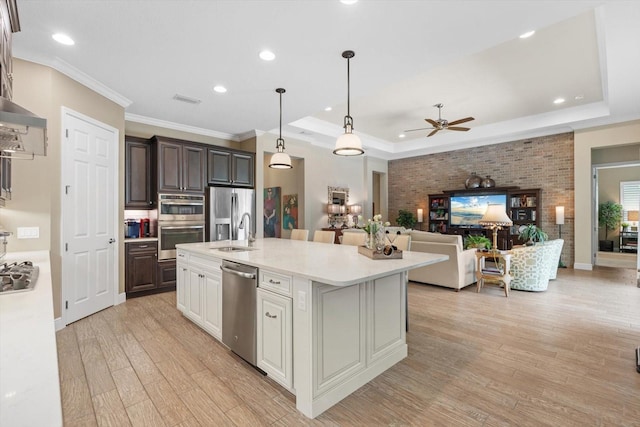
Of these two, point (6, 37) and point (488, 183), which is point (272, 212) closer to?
point (488, 183)

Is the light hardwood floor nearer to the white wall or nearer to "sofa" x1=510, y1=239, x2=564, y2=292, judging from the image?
"sofa" x1=510, y1=239, x2=564, y2=292

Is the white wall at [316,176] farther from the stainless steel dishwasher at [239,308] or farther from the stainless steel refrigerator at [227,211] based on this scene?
the stainless steel dishwasher at [239,308]

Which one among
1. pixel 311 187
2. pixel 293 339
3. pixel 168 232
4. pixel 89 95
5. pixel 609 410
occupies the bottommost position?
pixel 609 410

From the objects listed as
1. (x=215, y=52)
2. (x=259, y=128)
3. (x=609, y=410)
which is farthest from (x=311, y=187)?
(x=609, y=410)

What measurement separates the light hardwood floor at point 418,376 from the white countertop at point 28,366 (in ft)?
3.63

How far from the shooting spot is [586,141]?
6473mm

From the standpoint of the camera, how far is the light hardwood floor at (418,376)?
6.38 ft

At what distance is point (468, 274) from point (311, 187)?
4108 mm

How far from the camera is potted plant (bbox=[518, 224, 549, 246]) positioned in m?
6.72

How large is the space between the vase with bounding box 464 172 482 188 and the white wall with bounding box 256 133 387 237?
272 cm

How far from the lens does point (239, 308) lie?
2.58 meters

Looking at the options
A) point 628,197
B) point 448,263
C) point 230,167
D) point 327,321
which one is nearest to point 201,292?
point 327,321

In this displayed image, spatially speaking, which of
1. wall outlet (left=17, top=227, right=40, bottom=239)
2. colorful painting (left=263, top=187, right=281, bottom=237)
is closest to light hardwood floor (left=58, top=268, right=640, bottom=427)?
wall outlet (left=17, top=227, right=40, bottom=239)

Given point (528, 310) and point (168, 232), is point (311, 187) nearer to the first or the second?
point (168, 232)
